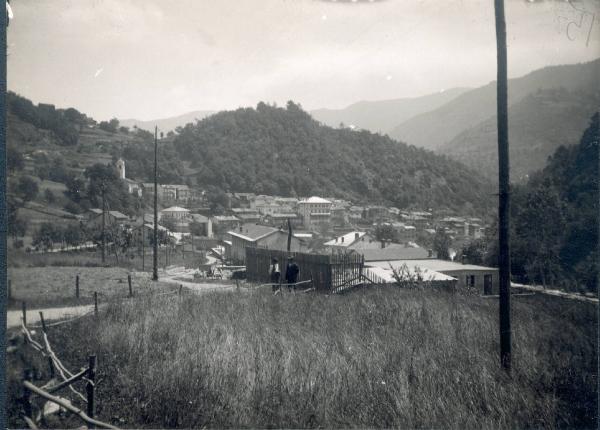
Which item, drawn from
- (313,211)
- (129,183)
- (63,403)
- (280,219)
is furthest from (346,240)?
(63,403)

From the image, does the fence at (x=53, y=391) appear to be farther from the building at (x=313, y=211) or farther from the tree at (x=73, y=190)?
the building at (x=313, y=211)

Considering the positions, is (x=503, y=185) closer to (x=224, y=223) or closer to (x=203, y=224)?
(x=203, y=224)

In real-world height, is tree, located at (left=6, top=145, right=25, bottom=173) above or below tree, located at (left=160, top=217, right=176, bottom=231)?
above

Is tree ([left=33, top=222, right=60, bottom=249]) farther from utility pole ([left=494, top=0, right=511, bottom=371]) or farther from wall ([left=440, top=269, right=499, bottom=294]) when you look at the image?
wall ([left=440, top=269, right=499, bottom=294])

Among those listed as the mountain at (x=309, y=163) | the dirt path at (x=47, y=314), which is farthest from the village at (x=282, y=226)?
the dirt path at (x=47, y=314)

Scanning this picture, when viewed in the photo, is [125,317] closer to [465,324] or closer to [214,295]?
[214,295]

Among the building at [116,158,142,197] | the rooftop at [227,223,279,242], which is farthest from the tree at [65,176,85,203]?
the building at [116,158,142,197]
